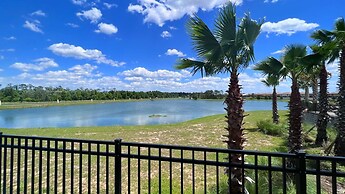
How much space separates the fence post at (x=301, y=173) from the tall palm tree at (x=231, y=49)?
2554 mm

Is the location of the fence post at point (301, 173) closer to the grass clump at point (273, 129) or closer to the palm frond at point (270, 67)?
Answer: the palm frond at point (270, 67)

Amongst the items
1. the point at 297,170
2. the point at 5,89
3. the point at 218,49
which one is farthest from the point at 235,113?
the point at 5,89

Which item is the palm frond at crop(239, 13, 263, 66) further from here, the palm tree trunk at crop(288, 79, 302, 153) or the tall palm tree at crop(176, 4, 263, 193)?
the palm tree trunk at crop(288, 79, 302, 153)

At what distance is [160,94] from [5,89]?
7223 centimetres

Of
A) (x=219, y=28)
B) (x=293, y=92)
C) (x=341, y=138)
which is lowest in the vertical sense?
(x=341, y=138)

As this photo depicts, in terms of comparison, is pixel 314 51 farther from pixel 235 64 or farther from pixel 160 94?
pixel 160 94

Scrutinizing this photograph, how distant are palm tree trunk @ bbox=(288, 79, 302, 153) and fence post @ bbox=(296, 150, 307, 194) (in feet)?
16.8

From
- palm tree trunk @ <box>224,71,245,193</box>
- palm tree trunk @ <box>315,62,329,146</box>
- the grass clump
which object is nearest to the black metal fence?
palm tree trunk @ <box>224,71,245,193</box>

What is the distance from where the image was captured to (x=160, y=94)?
136 metres

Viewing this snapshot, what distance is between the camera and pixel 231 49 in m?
4.82

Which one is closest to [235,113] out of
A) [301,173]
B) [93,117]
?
[301,173]

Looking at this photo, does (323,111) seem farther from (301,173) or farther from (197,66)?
(301,173)

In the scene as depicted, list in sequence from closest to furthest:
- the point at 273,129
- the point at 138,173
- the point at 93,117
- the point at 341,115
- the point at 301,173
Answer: the point at 301,173 < the point at 138,173 < the point at 341,115 < the point at 273,129 < the point at 93,117

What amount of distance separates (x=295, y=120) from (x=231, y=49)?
3.73m
